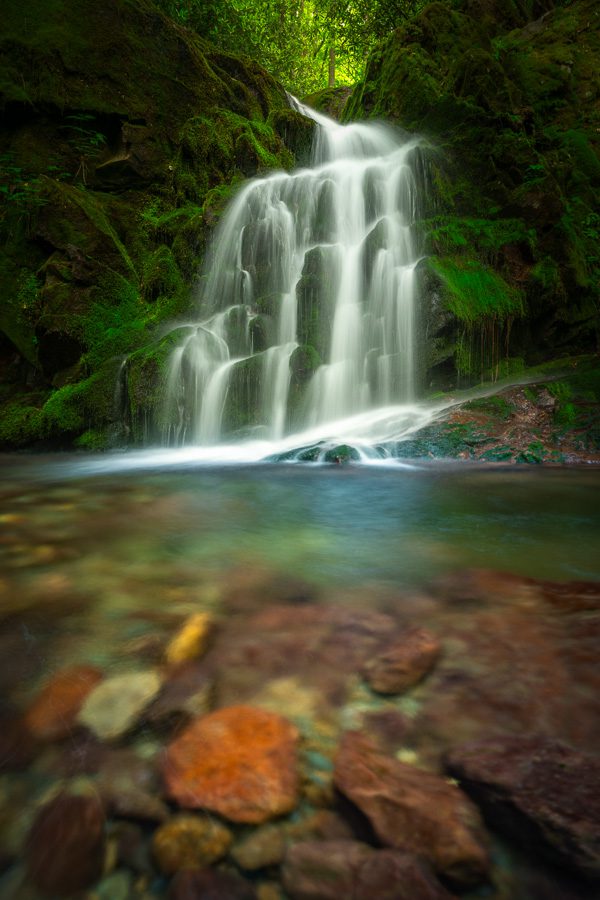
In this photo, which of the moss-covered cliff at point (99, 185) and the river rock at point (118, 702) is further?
the moss-covered cliff at point (99, 185)

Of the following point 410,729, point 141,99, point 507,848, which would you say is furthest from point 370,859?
point 141,99

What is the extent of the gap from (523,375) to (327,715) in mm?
7430

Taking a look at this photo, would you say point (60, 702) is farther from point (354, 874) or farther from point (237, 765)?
point (354, 874)

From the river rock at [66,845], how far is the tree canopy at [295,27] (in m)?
19.4

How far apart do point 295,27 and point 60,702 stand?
25374 mm

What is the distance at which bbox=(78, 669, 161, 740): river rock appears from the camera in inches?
50.9

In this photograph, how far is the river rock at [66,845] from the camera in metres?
0.88

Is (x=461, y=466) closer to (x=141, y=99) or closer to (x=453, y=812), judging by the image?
(x=453, y=812)

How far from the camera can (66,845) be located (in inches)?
37.5

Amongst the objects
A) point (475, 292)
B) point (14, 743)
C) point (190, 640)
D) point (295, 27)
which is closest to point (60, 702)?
point (14, 743)

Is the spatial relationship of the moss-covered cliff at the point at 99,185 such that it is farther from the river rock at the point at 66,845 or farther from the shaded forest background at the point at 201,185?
the river rock at the point at 66,845

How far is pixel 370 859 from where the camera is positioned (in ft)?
→ 2.98

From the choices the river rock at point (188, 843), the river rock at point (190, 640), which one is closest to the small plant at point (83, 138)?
the river rock at point (190, 640)

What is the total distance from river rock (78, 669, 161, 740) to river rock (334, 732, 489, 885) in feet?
2.00
